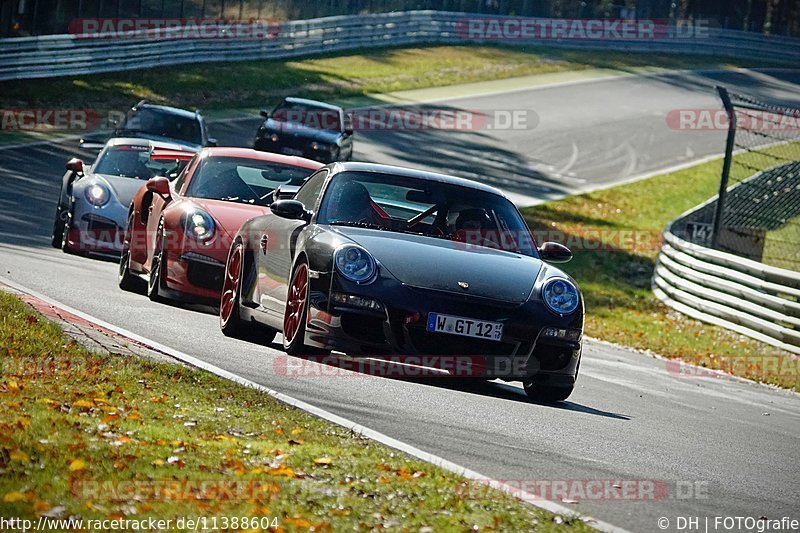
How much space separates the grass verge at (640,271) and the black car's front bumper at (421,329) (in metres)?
6.32

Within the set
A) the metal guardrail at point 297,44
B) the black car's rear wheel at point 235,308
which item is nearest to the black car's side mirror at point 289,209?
the black car's rear wheel at point 235,308

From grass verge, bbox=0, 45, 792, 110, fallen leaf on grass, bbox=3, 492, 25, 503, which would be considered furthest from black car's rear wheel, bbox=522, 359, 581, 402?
grass verge, bbox=0, 45, 792, 110

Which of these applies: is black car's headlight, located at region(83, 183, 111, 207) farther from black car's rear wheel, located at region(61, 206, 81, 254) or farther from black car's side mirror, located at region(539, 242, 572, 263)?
black car's side mirror, located at region(539, 242, 572, 263)

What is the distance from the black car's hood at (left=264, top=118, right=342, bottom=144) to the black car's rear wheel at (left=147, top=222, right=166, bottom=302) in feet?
53.0

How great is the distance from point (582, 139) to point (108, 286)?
90.2 ft

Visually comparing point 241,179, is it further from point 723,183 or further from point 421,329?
point 723,183

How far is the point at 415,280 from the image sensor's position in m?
9.02

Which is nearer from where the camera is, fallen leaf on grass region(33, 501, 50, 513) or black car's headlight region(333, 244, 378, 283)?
fallen leaf on grass region(33, 501, 50, 513)

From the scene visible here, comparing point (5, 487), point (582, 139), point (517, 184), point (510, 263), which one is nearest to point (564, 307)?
point (510, 263)

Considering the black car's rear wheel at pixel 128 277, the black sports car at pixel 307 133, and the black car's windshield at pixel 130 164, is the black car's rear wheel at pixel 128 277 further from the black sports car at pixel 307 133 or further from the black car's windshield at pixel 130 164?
the black sports car at pixel 307 133

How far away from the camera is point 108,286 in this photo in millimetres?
13875

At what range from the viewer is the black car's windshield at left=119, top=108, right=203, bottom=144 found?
2083cm

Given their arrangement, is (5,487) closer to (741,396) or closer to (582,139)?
(741,396)

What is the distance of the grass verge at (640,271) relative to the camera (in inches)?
665
